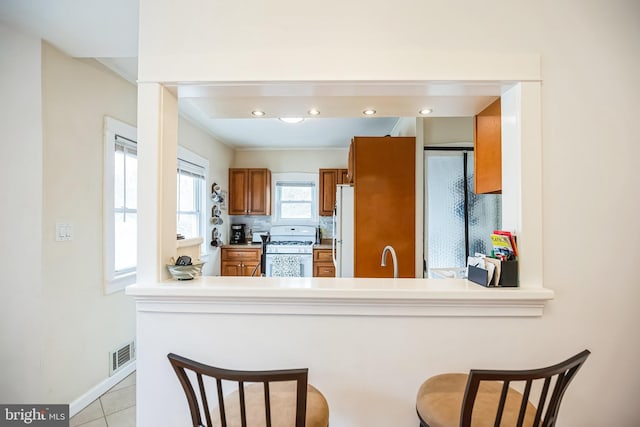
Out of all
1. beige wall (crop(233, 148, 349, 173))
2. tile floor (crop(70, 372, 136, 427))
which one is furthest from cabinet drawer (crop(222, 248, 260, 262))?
tile floor (crop(70, 372, 136, 427))

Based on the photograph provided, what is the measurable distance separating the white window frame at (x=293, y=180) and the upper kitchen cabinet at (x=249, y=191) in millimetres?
Answer: 192

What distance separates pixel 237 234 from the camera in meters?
5.23

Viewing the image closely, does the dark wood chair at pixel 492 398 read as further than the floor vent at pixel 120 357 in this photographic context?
No

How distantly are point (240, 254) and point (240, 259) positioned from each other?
0.08 m

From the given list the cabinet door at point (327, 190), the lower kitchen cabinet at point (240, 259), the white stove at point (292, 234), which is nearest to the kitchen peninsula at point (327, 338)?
the lower kitchen cabinet at point (240, 259)

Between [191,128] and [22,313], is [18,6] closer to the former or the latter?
[22,313]

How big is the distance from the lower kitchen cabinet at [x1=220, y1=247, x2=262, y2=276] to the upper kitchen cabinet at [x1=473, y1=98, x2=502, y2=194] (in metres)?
3.80

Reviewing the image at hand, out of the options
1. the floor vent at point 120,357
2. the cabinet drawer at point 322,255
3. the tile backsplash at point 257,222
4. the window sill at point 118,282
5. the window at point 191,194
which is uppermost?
the window at point 191,194

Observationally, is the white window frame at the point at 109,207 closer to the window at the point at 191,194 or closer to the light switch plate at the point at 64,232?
the light switch plate at the point at 64,232

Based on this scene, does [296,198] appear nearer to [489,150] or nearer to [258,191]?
[258,191]

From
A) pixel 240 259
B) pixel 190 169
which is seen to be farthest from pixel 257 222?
pixel 190 169

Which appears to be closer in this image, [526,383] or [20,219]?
[526,383]

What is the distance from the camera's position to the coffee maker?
5227mm

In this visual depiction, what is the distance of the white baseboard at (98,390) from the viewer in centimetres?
202
